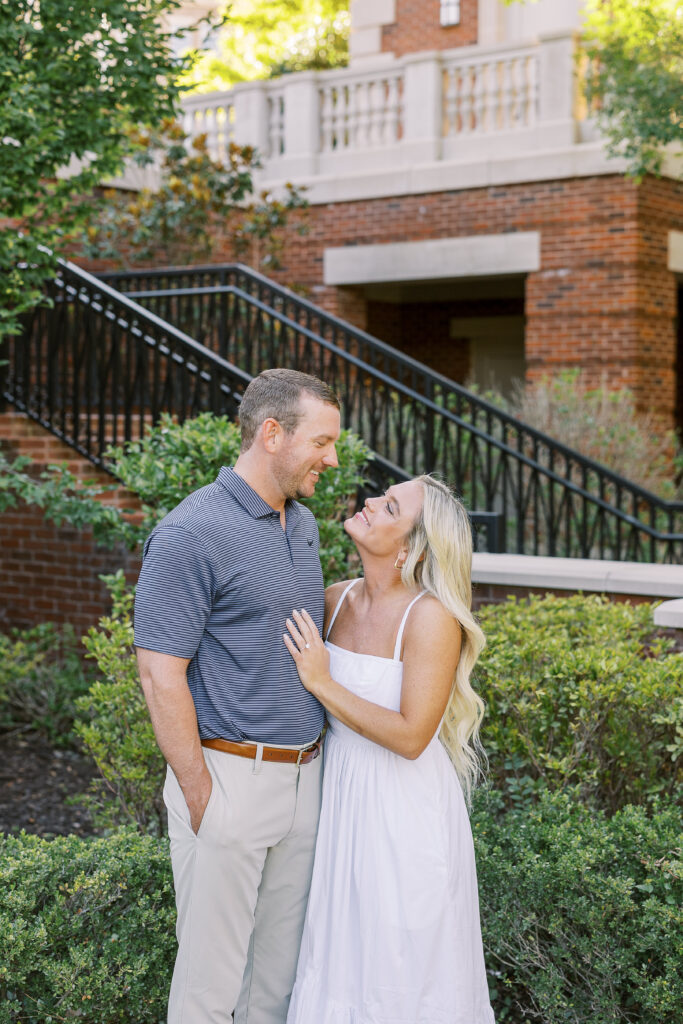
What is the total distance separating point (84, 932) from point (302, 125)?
1197 cm

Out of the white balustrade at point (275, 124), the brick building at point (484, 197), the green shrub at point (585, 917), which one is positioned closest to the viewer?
the green shrub at point (585, 917)

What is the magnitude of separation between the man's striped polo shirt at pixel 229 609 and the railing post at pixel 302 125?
1156cm

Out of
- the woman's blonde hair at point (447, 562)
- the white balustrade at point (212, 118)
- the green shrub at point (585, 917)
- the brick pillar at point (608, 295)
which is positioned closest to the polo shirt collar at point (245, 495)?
the woman's blonde hair at point (447, 562)

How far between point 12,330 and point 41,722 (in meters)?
2.39

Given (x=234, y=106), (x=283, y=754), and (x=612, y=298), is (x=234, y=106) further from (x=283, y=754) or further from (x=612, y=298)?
(x=283, y=754)

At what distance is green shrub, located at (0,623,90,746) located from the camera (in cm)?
645

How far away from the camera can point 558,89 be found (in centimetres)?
1190

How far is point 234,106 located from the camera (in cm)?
1409

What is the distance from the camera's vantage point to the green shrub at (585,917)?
3.00 meters

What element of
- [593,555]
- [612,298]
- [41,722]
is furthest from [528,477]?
[41,722]

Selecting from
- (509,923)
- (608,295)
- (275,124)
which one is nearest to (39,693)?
(509,923)

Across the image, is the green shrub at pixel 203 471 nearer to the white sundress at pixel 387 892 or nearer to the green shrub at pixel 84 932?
the green shrub at pixel 84 932

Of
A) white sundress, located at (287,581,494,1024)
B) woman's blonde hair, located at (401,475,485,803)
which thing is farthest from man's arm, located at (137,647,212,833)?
woman's blonde hair, located at (401,475,485,803)

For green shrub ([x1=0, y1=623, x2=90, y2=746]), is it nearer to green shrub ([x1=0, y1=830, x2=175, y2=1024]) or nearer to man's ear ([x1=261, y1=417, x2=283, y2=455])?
green shrub ([x1=0, y1=830, x2=175, y2=1024])
